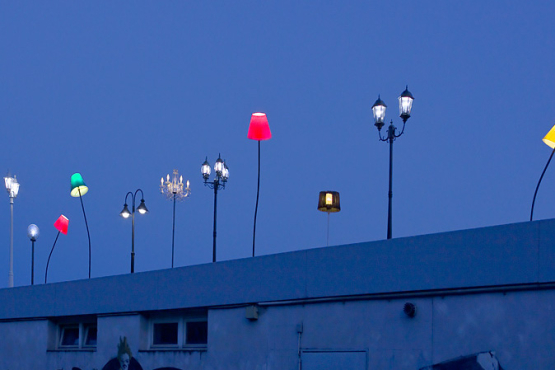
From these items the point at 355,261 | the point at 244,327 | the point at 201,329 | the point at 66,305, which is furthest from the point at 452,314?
the point at 66,305

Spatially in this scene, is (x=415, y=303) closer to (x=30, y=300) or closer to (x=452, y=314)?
(x=452, y=314)

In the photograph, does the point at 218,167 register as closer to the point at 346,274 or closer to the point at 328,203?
the point at 328,203

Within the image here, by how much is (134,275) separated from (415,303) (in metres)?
6.85

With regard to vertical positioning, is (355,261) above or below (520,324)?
above

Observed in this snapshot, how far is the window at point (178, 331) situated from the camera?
45.6 feet

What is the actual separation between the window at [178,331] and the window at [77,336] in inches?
82.6

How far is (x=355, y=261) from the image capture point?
36.3 ft

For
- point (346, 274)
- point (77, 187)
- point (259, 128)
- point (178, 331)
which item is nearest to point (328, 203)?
point (259, 128)

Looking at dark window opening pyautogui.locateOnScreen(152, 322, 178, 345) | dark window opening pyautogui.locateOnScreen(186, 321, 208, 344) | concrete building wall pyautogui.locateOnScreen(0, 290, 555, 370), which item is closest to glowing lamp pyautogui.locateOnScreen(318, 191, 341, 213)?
concrete building wall pyautogui.locateOnScreen(0, 290, 555, 370)

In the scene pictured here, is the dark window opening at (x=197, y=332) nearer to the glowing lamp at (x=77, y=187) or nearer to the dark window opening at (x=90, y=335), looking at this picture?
the dark window opening at (x=90, y=335)

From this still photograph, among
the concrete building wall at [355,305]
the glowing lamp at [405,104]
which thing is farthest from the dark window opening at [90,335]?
the glowing lamp at [405,104]

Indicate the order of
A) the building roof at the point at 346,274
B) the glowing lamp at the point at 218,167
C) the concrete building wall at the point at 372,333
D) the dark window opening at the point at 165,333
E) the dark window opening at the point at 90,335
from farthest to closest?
the glowing lamp at the point at 218,167, the dark window opening at the point at 90,335, the dark window opening at the point at 165,333, the building roof at the point at 346,274, the concrete building wall at the point at 372,333

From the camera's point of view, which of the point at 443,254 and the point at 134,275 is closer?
the point at 443,254

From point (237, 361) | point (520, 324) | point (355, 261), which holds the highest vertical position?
point (355, 261)
